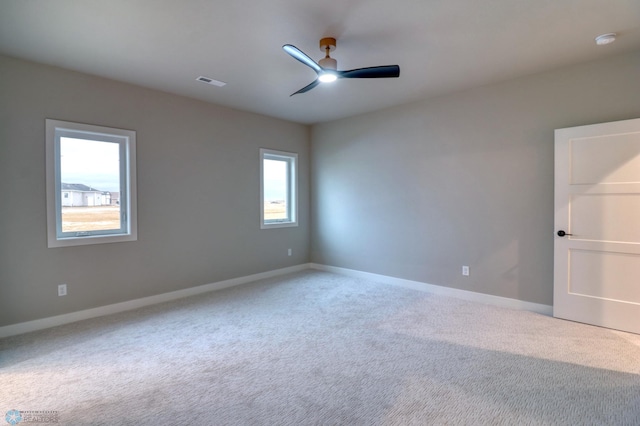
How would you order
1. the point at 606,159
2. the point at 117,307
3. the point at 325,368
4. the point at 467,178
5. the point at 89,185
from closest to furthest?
the point at 325,368 < the point at 606,159 < the point at 89,185 < the point at 117,307 < the point at 467,178

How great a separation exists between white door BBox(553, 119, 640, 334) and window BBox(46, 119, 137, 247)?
16.3ft

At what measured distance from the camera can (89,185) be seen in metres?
3.69

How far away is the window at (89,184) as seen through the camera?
3402mm

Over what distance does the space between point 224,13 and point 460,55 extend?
7.38 ft

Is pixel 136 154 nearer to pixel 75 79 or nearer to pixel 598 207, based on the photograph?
pixel 75 79

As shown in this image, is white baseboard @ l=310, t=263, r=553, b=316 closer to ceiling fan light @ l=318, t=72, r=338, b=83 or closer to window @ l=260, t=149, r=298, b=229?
window @ l=260, t=149, r=298, b=229

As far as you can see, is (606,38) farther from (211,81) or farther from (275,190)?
(275,190)

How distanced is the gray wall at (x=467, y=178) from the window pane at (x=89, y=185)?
3346mm

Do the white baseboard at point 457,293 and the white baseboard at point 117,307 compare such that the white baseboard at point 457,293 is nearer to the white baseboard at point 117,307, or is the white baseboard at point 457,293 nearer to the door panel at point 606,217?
the door panel at point 606,217

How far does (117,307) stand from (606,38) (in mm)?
5733

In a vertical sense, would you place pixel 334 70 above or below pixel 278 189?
above

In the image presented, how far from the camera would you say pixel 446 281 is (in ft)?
14.5

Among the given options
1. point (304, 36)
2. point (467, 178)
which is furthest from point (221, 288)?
point (467, 178)

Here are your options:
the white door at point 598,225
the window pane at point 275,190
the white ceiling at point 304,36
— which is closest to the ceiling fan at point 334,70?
the white ceiling at point 304,36
